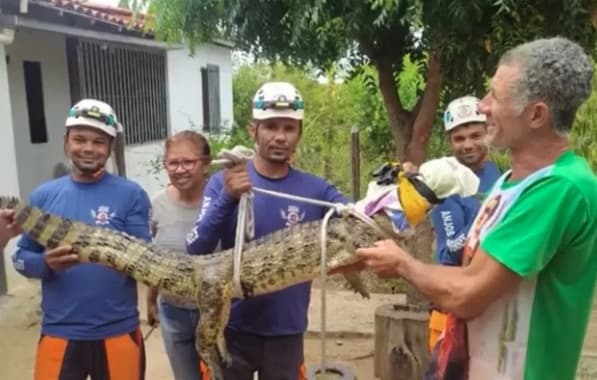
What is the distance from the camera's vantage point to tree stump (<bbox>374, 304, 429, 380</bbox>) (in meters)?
4.33

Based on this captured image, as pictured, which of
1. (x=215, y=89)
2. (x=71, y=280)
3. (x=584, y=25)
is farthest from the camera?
(x=215, y=89)

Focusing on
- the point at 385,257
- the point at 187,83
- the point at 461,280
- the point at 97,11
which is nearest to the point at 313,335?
the point at 385,257

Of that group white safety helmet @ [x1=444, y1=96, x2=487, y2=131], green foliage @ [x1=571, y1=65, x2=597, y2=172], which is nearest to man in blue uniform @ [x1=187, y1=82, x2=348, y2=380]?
white safety helmet @ [x1=444, y1=96, x2=487, y2=131]

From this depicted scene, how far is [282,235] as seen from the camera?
240cm

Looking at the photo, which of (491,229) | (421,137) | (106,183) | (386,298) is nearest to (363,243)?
(491,229)

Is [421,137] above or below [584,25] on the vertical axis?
below

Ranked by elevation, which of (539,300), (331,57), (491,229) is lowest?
(539,300)

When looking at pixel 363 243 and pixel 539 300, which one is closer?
pixel 539 300

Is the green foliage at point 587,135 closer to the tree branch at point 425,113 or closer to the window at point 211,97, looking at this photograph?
the tree branch at point 425,113

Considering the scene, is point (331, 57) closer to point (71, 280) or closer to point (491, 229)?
point (71, 280)

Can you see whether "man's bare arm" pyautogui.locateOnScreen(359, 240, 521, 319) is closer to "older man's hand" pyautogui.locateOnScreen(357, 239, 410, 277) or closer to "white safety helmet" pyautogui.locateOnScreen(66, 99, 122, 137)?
"older man's hand" pyautogui.locateOnScreen(357, 239, 410, 277)

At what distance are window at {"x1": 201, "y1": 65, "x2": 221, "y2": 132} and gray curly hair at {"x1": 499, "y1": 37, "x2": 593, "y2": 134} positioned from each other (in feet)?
36.7

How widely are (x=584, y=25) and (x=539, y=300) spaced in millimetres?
2065

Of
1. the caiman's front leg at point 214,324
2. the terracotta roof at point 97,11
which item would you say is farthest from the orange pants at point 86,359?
the terracotta roof at point 97,11
